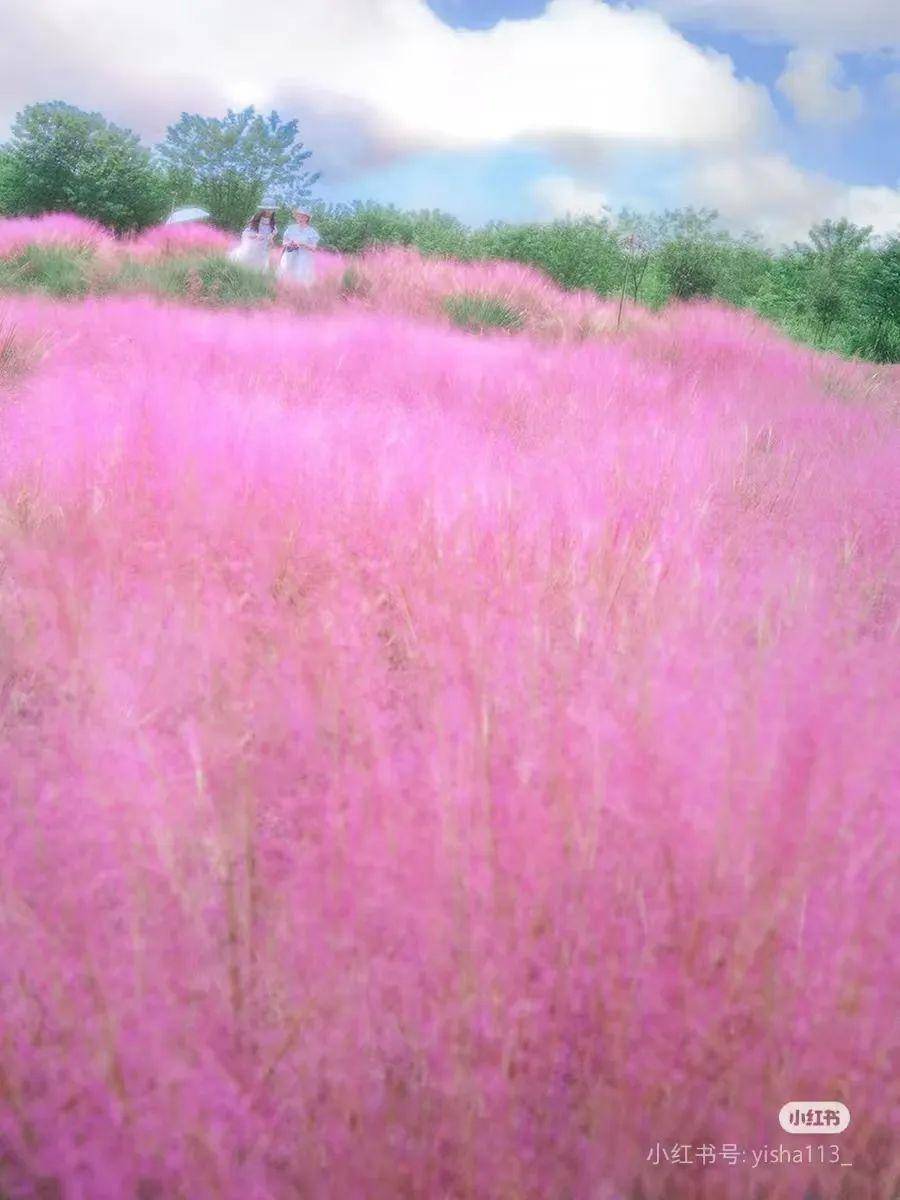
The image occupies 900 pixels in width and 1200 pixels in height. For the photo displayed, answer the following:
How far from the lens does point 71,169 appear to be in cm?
1230

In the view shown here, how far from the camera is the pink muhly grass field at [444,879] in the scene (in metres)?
0.91

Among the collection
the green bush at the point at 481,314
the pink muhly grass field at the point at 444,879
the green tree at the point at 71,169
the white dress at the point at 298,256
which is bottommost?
the pink muhly grass field at the point at 444,879

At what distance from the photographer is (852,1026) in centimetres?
92

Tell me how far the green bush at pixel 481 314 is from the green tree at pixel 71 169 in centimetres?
742

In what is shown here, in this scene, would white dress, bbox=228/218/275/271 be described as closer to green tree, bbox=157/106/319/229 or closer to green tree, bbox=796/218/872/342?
green tree, bbox=157/106/319/229

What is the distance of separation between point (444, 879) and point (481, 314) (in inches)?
255

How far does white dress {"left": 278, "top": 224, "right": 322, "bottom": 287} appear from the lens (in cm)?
880

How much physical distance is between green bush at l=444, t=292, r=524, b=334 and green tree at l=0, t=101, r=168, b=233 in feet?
24.3

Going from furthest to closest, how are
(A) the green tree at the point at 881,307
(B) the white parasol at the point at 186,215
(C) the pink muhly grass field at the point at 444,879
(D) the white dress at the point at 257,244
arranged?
(A) the green tree at the point at 881,307 → (B) the white parasol at the point at 186,215 → (D) the white dress at the point at 257,244 → (C) the pink muhly grass field at the point at 444,879

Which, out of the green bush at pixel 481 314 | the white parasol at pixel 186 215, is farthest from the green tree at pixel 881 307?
the white parasol at pixel 186 215

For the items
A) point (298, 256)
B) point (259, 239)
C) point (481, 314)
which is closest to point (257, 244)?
point (259, 239)

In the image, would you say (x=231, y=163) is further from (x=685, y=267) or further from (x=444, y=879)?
(x=444, y=879)

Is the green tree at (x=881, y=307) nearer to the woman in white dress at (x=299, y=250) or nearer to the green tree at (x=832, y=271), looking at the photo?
the green tree at (x=832, y=271)

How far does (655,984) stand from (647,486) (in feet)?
5.64
